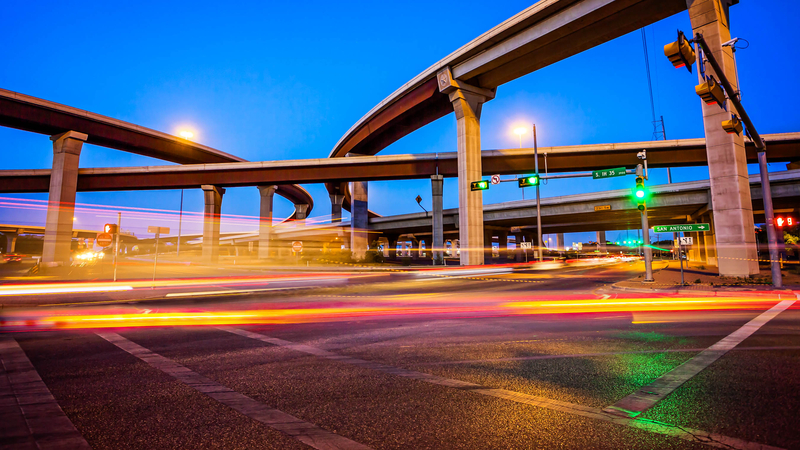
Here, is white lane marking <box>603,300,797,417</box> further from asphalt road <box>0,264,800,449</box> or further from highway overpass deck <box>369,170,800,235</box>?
highway overpass deck <box>369,170,800,235</box>

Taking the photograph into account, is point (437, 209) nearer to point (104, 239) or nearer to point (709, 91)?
point (104, 239)

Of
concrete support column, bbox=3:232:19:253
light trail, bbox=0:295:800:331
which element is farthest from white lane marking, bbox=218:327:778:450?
concrete support column, bbox=3:232:19:253

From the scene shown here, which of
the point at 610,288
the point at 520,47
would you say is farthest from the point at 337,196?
the point at 610,288

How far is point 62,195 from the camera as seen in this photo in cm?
3688

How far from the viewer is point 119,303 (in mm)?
12195

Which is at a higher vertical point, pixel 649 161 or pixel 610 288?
pixel 649 161

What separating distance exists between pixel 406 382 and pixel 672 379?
3.01 metres

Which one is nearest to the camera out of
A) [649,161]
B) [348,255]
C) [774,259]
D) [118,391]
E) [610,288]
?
[118,391]

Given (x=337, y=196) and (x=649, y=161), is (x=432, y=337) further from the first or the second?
(x=337, y=196)

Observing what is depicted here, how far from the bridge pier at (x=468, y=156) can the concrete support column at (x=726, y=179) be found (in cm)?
1638

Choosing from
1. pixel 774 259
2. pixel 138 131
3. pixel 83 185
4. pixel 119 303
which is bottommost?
pixel 119 303

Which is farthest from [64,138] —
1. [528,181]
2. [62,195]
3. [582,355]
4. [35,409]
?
[582,355]

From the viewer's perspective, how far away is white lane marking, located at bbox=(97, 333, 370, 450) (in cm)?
279

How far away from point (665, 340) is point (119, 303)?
1496 centimetres
